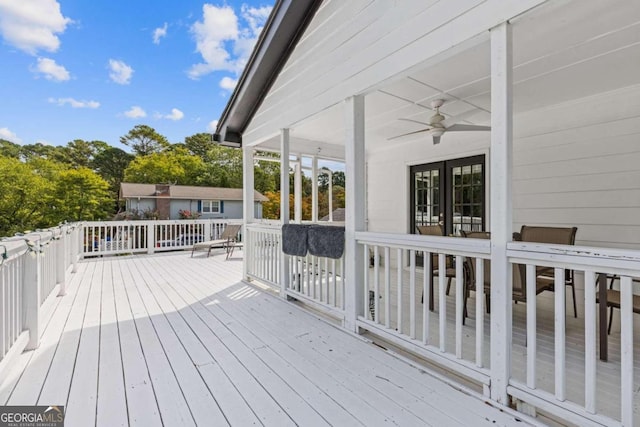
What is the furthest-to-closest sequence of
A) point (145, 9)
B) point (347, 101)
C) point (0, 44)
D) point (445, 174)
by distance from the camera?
point (0, 44) < point (145, 9) < point (445, 174) < point (347, 101)

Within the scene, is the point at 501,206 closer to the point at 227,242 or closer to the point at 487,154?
the point at 487,154

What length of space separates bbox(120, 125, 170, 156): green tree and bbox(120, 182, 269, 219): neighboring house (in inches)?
541

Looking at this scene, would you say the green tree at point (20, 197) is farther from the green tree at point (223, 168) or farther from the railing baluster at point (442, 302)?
the railing baluster at point (442, 302)

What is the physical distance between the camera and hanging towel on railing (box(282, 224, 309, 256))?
353cm

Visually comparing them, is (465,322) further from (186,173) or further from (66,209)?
(186,173)

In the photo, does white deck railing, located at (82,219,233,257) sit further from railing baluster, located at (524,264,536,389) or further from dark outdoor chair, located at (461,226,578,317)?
railing baluster, located at (524,264,536,389)

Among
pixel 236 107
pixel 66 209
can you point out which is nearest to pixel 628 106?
pixel 236 107

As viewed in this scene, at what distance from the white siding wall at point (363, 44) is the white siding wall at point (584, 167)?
2697 mm

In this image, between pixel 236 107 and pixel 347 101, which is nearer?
pixel 347 101

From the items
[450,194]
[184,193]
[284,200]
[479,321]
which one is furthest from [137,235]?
[184,193]

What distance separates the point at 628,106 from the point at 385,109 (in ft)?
8.50

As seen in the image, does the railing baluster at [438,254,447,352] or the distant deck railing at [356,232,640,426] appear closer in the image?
the distant deck railing at [356,232,640,426]

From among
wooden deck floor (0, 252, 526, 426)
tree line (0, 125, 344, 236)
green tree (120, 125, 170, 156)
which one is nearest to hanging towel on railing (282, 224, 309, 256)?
wooden deck floor (0, 252, 526, 426)

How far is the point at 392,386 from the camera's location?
1967mm
